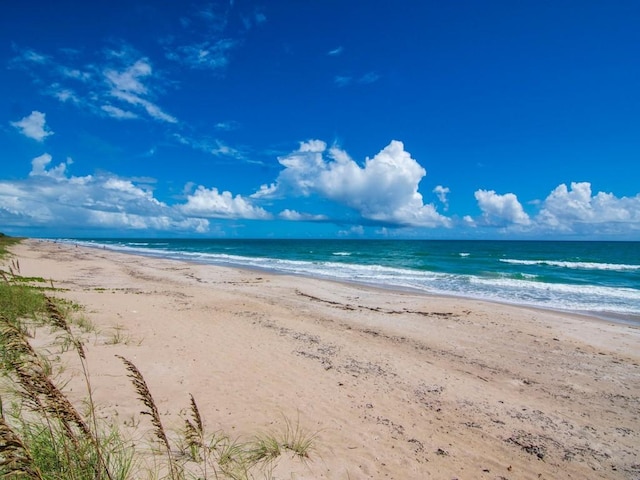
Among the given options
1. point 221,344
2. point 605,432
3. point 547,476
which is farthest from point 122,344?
point 605,432

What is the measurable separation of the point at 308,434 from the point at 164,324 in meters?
7.09

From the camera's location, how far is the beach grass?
7.27 ft

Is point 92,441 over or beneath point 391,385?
over

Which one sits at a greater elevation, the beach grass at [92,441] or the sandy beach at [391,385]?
the beach grass at [92,441]

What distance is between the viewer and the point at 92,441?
7.77 ft

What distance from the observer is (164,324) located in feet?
34.5

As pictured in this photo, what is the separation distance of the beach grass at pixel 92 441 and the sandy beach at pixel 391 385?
1.13 feet

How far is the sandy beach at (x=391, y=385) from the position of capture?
196 inches

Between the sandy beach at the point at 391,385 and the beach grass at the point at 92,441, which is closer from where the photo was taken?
the beach grass at the point at 92,441

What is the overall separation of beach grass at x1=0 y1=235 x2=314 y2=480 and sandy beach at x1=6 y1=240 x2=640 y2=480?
0.35 metres

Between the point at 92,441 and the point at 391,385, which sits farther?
the point at 391,385

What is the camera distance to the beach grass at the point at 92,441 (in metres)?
2.21

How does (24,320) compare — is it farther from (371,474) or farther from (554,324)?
(554,324)

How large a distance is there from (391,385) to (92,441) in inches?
232
